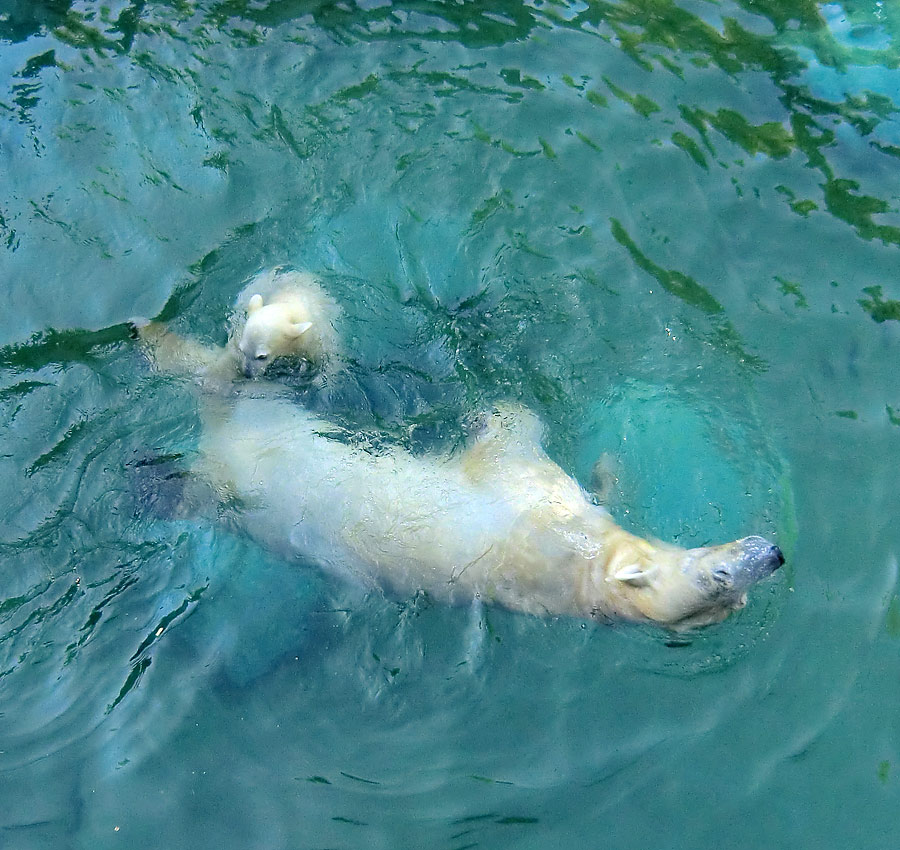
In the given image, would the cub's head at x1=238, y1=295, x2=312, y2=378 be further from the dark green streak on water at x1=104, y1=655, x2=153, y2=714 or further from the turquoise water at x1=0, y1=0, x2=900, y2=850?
the dark green streak on water at x1=104, y1=655, x2=153, y2=714

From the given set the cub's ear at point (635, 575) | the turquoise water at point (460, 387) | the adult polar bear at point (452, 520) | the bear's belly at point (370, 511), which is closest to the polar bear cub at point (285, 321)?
the turquoise water at point (460, 387)

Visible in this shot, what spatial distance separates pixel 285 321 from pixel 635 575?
312 cm

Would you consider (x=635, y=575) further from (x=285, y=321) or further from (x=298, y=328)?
(x=285, y=321)

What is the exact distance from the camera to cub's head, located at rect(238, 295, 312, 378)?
242 inches

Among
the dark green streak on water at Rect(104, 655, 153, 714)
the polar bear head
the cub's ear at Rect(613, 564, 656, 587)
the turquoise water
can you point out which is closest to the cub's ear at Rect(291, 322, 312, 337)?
the turquoise water


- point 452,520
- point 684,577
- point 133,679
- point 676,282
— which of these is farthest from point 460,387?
point 133,679

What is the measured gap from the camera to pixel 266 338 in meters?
6.13

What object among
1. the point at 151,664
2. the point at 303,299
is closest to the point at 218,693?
the point at 151,664

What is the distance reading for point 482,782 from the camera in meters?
5.12

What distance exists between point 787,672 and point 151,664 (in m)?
4.04

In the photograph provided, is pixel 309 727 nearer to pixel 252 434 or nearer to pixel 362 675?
pixel 362 675

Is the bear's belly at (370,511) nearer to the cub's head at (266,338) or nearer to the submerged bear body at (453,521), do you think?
the submerged bear body at (453,521)

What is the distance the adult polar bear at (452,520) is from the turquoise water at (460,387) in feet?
0.72

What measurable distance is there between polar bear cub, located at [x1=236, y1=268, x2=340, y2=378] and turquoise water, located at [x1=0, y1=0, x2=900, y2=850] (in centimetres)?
19
